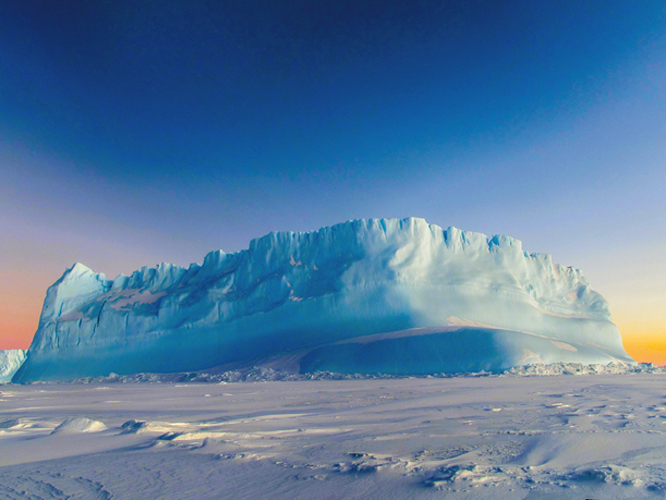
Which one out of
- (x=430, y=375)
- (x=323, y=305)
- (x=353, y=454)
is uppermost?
(x=323, y=305)

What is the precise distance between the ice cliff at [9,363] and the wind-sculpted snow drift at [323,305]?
12.1 m

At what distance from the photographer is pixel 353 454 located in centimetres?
303

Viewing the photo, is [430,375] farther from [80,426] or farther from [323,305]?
[80,426]

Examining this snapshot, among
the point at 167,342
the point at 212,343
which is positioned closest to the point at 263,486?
the point at 212,343

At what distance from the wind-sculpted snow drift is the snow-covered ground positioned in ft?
37.9

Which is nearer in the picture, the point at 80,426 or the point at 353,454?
the point at 353,454

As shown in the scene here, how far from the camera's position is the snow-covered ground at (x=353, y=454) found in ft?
7.57

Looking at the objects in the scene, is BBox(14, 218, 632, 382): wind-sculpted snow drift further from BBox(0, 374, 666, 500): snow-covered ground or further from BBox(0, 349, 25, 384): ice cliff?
BBox(0, 349, 25, 384): ice cliff

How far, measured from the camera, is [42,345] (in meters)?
22.8

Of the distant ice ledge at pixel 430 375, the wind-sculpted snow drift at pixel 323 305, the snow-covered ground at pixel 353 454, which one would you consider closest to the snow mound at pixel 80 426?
the snow-covered ground at pixel 353 454

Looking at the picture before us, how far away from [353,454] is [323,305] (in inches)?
644

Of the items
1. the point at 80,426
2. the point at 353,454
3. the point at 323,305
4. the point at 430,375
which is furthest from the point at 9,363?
the point at 353,454

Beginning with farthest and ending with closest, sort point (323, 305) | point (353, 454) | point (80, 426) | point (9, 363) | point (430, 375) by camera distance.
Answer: point (9, 363) → point (323, 305) → point (430, 375) → point (80, 426) → point (353, 454)

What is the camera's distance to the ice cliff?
31967mm
